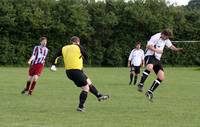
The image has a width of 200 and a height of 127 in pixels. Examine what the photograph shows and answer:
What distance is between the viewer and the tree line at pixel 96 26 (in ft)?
157

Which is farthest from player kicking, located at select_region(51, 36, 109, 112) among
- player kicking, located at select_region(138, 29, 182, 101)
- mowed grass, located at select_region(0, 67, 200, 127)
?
player kicking, located at select_region(138, 29, 182, 101)

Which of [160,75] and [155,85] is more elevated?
[160,75]

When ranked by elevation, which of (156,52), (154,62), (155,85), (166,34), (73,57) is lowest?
(155,85)

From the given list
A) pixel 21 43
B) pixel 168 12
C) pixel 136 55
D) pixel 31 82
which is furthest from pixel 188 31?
pixel 31 82

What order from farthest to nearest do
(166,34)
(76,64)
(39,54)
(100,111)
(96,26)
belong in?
(96,26) < (39,54) < (166,34) < (76,64) < (100,111)

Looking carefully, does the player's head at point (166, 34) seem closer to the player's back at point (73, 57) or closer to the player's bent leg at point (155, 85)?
the player's bent leg at point (155, 85)

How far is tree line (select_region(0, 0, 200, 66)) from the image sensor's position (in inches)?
1886

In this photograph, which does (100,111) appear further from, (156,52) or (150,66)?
(156,52)

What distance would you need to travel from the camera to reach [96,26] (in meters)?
50.8

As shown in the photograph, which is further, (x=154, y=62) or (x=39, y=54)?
(x=39, y=54)

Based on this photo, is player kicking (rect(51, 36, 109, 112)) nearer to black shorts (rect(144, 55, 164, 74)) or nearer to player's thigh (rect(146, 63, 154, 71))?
player's thigh (rect(146, 63, 154, 71))

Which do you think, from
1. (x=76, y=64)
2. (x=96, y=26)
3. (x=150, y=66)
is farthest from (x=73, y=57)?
(x=96, y=26)

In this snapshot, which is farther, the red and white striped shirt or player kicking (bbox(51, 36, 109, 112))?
the red and white striped shirt

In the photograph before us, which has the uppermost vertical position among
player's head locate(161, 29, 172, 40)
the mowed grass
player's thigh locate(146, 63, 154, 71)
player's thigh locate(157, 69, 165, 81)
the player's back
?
player's head locate(161, 29, 172, 40)
